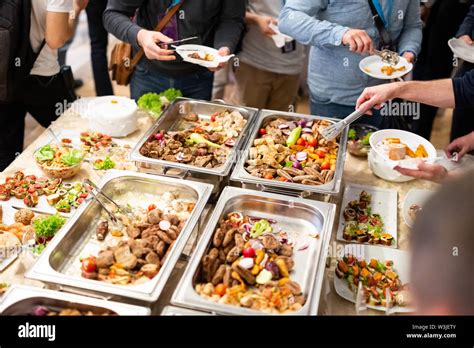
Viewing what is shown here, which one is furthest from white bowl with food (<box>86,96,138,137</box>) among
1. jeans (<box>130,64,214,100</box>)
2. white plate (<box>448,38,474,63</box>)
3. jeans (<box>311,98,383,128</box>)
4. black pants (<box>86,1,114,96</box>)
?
white plate (<box>448,38,474,63</box>)

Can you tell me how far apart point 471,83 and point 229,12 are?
1.37 m

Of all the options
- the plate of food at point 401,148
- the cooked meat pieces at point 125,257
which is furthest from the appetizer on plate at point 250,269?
the plate of food at point 401,148

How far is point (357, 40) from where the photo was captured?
2443 mm

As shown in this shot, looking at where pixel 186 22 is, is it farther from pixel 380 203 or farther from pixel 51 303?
pixel 51 303

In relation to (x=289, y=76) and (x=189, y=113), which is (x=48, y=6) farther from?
(x=289, y=76)

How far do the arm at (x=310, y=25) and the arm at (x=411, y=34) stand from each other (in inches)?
17.9

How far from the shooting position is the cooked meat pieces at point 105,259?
172 cm

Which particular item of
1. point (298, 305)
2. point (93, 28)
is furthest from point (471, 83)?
point (93, 28)

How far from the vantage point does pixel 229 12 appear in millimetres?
2922

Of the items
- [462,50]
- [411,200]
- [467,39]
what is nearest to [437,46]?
[467,39]

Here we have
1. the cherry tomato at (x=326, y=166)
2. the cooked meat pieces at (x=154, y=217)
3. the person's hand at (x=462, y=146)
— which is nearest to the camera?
the cooked meat pieces at (x=154, y=217)

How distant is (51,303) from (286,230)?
894 mm

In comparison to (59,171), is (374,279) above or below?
below

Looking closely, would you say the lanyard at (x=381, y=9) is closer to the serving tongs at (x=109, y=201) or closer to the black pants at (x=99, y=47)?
the serving tongs at (x=109, y=201)
